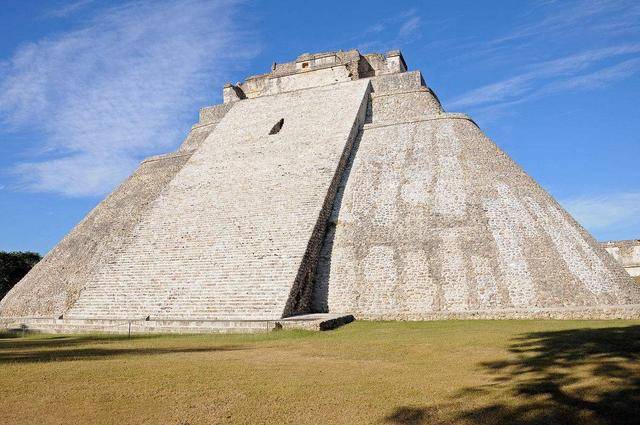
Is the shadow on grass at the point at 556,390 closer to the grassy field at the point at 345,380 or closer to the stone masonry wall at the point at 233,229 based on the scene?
the grassy field at the point at 345,380

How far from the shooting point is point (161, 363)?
672 centimetres

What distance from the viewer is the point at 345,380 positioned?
5.52 metres

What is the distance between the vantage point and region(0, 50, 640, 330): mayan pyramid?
1148cm

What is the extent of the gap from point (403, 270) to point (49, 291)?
33.9ft

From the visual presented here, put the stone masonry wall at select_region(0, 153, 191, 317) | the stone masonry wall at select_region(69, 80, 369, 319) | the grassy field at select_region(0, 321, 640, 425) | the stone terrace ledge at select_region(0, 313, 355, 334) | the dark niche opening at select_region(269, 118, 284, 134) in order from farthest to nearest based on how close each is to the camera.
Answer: the dark niche opening at select_region(269, 118, 284, 134) → the stone masonry wall at select_region(0, 153, 191, 317) → the stone masonry wall at select_region(69, 80, 369, 319) → the stone terrace ledge at select_region(0, 313, 355, 334) → the grassy field at select_region(0, 321, 640, 425)

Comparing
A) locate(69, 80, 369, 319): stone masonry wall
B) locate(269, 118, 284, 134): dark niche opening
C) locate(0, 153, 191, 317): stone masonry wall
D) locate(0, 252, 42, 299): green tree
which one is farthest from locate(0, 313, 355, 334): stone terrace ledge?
locate(0, 252, 42, 299): green tree

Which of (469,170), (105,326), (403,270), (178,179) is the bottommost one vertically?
(105,326)

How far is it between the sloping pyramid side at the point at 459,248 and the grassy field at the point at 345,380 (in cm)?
260

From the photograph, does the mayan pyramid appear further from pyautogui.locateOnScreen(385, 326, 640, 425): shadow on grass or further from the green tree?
the green tree

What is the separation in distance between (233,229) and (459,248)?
19.9 ft

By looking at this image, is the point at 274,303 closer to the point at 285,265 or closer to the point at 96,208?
the point at 285,265

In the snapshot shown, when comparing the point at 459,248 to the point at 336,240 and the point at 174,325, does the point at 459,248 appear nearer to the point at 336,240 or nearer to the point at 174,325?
the point at 336,240

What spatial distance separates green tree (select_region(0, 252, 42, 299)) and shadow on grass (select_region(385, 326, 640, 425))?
1106 inches

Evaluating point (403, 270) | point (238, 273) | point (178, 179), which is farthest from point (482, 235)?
point (178, 179)
